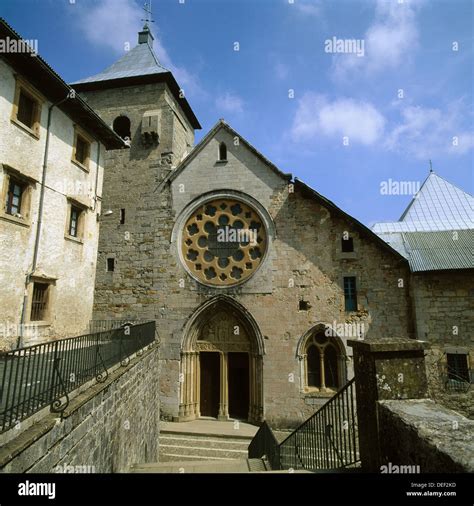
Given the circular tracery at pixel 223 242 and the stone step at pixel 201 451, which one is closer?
the stone step at pixel 201 451

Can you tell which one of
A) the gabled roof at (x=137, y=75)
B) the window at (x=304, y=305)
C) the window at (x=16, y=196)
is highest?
the gabled roof at (x=137, y=75)

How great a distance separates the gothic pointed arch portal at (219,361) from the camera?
12438 millimetres

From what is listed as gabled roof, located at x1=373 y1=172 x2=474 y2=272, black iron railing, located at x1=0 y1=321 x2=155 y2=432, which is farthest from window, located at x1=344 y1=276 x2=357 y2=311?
black iron railing, located at x1=0 y1=321 x2=155 y2=432

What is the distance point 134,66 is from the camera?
1752cm

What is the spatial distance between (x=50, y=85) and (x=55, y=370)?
9486 millimetres

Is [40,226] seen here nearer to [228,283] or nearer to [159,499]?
[228,283]

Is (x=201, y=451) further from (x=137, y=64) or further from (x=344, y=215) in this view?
(x=137, y=64)

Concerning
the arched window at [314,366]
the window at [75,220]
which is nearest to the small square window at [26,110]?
the window at [75,220]

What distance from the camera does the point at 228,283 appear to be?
1308 cm

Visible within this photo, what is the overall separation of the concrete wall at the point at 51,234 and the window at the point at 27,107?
160 mm

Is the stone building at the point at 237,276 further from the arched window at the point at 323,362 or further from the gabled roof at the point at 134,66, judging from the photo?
the gabled roof at the point at 134,66

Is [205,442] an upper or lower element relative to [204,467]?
lower

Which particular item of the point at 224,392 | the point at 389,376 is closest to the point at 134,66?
the point at 224,392

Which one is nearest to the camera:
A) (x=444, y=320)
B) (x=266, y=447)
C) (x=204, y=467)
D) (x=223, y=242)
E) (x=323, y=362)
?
(x=204, y=467)
